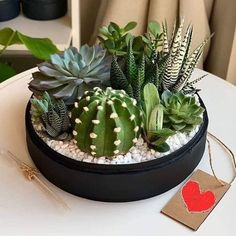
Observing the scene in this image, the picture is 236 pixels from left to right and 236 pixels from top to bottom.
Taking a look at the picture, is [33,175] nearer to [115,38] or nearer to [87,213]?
[87,213]

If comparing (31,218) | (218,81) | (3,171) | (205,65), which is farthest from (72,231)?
(205,65)

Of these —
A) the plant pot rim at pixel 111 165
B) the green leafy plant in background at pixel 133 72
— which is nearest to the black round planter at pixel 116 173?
the plant pot rim at pixel 111 165

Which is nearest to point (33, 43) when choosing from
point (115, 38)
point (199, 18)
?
point (115, 38)

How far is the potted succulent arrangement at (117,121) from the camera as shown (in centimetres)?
71

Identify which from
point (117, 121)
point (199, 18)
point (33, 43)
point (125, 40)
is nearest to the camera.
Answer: point (117, 121)

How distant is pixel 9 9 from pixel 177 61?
681 mm

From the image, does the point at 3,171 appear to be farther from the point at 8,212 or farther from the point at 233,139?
the point at 233,139

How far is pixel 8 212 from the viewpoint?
0.74m

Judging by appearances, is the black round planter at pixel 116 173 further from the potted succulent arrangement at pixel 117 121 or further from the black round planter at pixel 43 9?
the black round planter at pixel 43 9

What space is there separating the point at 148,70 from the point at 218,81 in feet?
0.89

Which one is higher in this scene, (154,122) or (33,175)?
(154,122)

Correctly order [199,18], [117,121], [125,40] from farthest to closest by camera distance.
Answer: [199,18]
[125,40]
[117,121]

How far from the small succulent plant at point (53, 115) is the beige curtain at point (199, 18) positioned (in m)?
0.58

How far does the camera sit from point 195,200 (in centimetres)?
76
